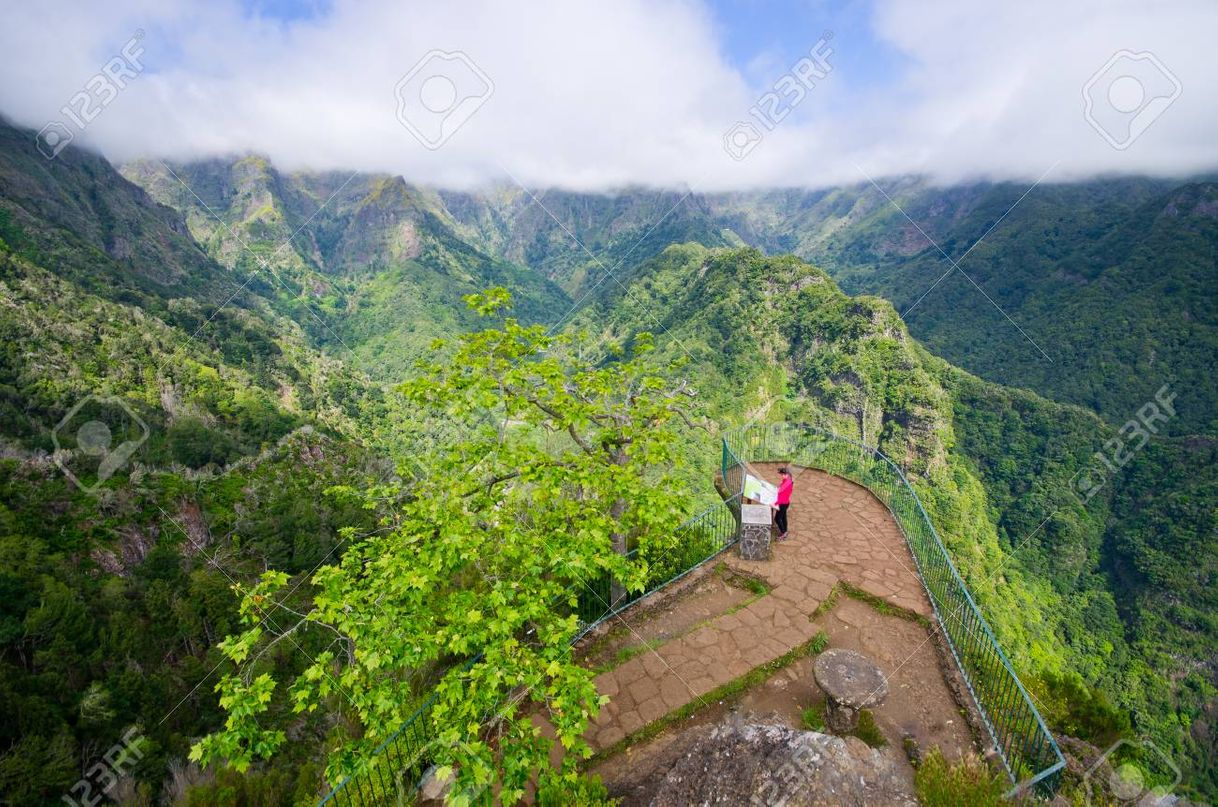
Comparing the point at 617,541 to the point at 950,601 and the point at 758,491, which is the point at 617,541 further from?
the point at 950,601

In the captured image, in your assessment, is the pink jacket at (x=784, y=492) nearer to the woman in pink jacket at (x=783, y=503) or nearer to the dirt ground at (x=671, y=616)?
the woman in pink jacket at (x=783, y=503)

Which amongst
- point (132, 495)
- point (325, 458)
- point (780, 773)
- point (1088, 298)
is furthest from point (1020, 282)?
point (132, 495)

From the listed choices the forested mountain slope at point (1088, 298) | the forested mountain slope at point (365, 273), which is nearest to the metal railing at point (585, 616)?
the forested mountain slope at point (1088, 298)

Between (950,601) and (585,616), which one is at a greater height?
(585,616)

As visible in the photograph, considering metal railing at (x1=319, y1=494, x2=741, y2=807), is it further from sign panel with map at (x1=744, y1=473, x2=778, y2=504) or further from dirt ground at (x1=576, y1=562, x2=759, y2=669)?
sign panel with map at (x1=744, y1=473, x2=778, y2=504)

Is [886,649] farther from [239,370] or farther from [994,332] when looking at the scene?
[994,332]

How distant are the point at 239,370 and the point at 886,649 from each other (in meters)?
70.3

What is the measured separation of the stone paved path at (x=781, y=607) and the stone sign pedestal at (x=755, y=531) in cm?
18

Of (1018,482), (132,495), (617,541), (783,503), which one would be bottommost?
(1018,482)

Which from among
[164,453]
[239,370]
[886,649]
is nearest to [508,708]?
[886,649]

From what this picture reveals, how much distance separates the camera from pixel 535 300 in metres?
193

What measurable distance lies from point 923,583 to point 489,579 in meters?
7.17

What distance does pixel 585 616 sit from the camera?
25.7 feet

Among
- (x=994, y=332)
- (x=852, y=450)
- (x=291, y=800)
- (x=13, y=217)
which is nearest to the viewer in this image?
(x=291, y=800)
